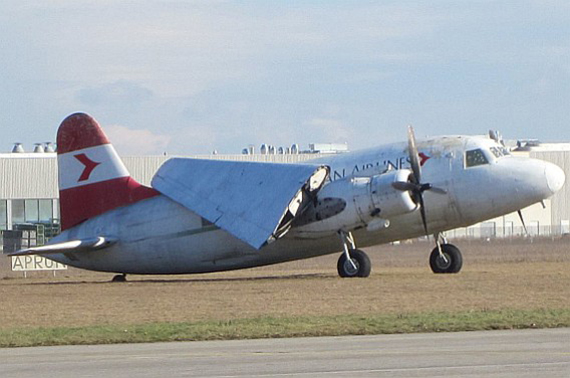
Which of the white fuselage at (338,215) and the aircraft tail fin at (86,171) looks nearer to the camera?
the white fuselage at (338,215)

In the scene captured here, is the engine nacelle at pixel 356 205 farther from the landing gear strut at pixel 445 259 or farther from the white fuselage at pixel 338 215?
the landing gear strut at pixel 445 259

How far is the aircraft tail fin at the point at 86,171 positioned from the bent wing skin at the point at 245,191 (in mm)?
1792

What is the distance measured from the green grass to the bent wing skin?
1245 cm

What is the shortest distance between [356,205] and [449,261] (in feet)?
16.2

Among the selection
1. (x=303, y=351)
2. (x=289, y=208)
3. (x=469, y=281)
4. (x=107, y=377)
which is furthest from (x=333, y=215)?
(x=107, y=377)

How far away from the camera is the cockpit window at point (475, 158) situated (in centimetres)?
4100

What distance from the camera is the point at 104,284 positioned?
43.6 metres

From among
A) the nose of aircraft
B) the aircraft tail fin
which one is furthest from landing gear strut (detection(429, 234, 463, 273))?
the aircraft tail fin

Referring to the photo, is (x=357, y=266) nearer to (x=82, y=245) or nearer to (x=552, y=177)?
(x=552, y=177)

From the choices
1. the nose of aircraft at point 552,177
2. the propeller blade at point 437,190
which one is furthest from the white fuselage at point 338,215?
the propeller blade at point 437,190

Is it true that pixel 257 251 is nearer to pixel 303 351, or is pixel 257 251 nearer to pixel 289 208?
pixel 289 208

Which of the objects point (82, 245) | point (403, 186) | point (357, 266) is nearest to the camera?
point (403, 186)

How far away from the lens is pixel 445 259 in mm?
43312

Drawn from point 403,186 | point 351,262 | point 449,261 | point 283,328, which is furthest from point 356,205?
point 283,328
